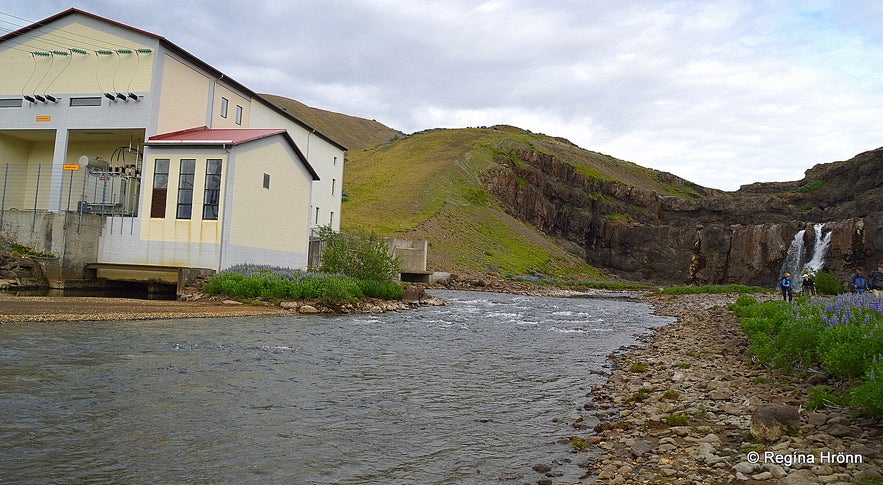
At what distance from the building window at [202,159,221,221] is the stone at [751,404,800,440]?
25777 millimetres

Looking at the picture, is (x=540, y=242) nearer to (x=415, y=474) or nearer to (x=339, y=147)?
(x=339, y=147)

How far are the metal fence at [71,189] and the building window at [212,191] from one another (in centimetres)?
435

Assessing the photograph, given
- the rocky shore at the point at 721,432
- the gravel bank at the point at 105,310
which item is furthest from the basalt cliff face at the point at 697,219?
the gravel bank at the point at 105,310

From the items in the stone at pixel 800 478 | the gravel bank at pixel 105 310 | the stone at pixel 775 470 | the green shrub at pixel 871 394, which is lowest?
the gravel bank at pixel 105 310

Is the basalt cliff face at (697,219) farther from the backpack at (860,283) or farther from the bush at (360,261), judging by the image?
the bush at (360,261)

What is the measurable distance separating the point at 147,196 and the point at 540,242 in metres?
74.0

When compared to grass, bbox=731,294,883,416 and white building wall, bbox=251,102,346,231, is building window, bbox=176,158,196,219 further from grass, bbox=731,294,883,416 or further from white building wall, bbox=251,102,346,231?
→ grass, bbox=731,294,883,416

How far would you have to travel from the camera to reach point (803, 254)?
69.1 metres

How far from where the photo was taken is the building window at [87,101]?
3052 cm

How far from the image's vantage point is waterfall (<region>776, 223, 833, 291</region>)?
65.8 metres

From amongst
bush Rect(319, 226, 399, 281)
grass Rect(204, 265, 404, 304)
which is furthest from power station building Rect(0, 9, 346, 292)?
bush Rect(319, 226, 399, 281)

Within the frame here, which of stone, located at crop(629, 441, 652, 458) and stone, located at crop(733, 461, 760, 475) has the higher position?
stone, located at crop(733, 461, 760, 475)

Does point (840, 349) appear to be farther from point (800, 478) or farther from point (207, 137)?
point (207, 137)

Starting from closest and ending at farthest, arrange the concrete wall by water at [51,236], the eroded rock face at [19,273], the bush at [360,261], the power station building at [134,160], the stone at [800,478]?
1. the stone at [800,478]
2. the eroded rock face at [19,273]
3. the concrete wall by water at [51,236]
4. the power station building at [134,160]
5. the bush at [360,261]
